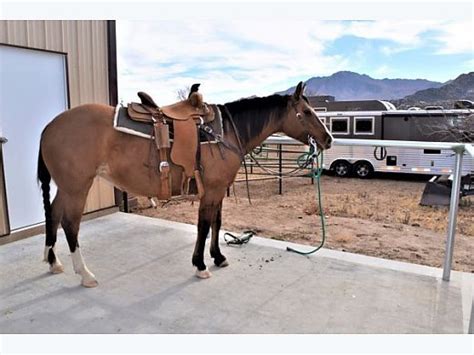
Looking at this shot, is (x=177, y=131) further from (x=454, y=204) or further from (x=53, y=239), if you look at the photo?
(x=454, y=204)

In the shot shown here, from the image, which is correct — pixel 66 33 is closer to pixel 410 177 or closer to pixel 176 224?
pixel 176 224

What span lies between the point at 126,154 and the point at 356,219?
3458mm

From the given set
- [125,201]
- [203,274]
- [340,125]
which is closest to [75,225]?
[203,274]

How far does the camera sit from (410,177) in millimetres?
9289

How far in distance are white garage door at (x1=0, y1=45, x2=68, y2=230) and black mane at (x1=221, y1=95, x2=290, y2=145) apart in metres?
1.88

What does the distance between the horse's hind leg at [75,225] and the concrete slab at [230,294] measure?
0.23 feet

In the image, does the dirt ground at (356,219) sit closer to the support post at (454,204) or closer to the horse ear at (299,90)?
the support post at (454,204)

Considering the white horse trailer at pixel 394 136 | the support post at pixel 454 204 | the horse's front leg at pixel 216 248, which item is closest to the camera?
the support post at pixel 454 204

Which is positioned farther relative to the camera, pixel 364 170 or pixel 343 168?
pixel 343 168

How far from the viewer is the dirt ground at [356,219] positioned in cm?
352

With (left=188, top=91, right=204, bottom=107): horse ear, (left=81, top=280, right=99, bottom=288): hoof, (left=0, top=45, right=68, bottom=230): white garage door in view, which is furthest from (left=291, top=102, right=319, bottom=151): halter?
(left=0, top=45, right=68, bottom=230): white garage door

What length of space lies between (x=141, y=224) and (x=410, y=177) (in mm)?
7816

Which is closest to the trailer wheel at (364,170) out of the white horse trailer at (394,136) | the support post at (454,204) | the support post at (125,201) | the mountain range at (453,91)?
the white horse trailer at (394,136)

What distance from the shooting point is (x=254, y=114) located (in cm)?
251
